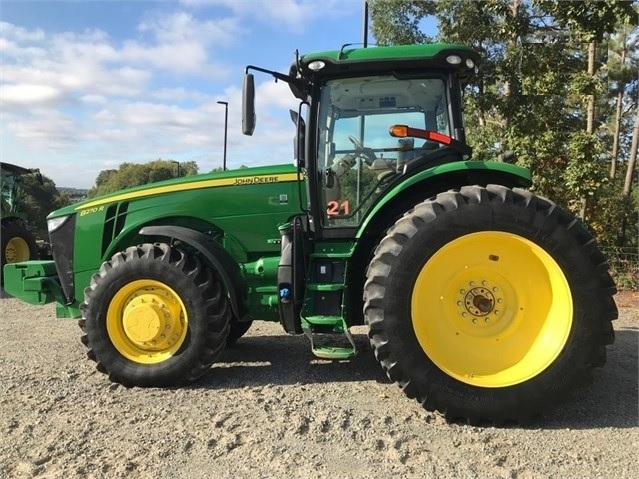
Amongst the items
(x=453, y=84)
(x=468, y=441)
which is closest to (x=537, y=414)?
(x=468, y=441)

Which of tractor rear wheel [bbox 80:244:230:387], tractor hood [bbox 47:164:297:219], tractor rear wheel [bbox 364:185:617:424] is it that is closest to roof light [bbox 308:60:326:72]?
tractor hood [bbox 47:164:297:219]

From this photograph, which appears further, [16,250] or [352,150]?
[16,250]

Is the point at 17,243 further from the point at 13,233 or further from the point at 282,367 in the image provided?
the point at 282,367

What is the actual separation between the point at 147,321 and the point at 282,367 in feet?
3.80

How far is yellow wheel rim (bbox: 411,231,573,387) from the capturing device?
336cm

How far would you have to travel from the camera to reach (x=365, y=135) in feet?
12.9

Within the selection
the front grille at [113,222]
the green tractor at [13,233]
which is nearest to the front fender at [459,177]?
the front grille at [113,222]

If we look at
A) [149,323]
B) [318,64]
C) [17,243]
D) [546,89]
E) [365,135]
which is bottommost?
[149,323]

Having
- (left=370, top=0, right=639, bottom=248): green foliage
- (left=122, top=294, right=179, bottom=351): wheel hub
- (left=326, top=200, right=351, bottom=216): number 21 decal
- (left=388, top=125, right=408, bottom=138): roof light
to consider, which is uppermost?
(left=370, top=0, right=639, bottom=248): green foliage

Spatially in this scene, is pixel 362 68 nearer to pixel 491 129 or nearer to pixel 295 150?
pixel 295 150

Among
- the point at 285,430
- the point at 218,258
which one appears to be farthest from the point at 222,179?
the point at 285,430

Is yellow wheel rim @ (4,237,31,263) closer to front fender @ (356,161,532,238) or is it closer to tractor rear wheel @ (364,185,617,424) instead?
front fender @ (356,161,532,238)

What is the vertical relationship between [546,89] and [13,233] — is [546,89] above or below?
above

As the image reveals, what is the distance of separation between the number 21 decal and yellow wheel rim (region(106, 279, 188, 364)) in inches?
50.2
